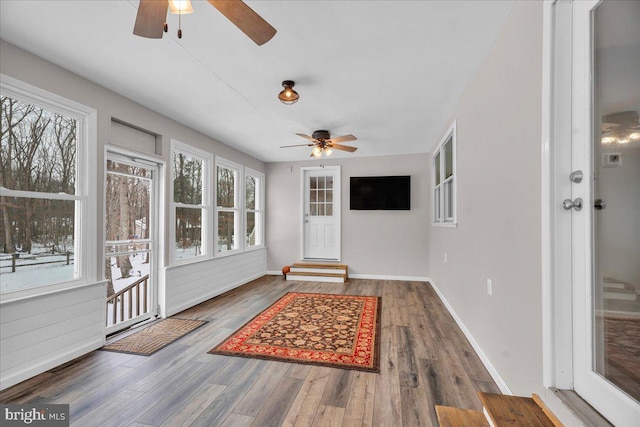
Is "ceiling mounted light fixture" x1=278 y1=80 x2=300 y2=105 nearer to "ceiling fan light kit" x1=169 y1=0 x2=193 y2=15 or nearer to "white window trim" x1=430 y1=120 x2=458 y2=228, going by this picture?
"ceiling fan light kit" x1=169 y1=0 x2=193 y2=15

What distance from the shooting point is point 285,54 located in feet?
7.66

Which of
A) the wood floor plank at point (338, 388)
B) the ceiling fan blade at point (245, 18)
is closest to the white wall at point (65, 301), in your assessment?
the ceiling fan blade at point (245, 18)

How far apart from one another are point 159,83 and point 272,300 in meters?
3.14

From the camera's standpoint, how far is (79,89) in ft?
8.76

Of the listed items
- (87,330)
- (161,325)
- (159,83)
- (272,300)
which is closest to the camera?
(87,330)

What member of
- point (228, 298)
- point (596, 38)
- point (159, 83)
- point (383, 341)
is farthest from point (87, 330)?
point (596, 38)

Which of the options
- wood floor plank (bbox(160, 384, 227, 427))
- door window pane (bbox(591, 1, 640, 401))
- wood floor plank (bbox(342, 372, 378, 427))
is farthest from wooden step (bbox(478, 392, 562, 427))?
wood floor plank (bbox(160, 384, 227, 427))

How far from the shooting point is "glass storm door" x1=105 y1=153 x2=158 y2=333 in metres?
3.14

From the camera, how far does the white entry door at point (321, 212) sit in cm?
628

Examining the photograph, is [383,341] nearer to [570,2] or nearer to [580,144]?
[580,144]

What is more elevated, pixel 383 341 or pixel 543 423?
pixel 543 423

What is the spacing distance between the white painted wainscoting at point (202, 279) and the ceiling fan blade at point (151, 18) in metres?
2.91

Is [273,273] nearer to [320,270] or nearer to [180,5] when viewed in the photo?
[320,270]

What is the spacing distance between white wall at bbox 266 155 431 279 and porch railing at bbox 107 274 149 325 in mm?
3175
